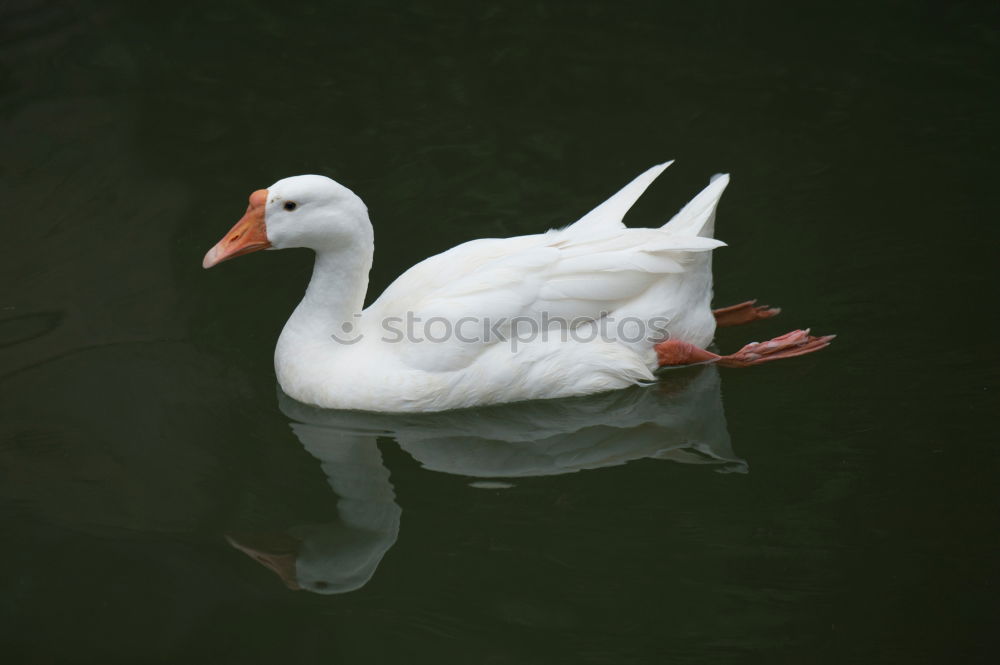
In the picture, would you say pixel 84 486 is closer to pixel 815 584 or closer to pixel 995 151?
pixel 815 584

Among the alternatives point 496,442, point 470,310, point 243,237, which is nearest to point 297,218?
point 243,237

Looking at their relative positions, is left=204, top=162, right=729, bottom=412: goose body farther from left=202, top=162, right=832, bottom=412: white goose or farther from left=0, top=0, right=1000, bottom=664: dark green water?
left=0, top=0, right=1000, bottom=664: dark green water

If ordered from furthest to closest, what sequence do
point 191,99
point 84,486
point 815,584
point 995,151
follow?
point 191,99
point 995,151
point 84,486
point 815,584

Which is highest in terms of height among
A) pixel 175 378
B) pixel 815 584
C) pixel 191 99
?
pixel 191 99

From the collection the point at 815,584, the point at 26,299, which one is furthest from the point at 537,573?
the point at 26,299

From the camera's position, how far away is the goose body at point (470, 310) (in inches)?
219

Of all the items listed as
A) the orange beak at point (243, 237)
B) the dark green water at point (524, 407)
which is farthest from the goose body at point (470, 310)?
the dark green water at point (524, 407)

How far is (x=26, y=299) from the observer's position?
6.67 meters

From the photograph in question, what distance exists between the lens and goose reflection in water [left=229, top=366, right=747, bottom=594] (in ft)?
16.5

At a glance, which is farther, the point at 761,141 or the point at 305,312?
the point at 761,141

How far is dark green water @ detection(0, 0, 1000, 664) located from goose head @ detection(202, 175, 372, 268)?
847 mm

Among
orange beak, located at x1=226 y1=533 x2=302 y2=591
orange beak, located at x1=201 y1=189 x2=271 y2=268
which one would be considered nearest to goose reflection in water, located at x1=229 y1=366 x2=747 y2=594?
orange beak, located at x1=226 y1=533 x2=302 y2=591

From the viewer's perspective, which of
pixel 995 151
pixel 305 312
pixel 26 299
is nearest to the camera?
pixel 305 312

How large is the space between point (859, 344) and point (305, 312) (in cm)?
294
